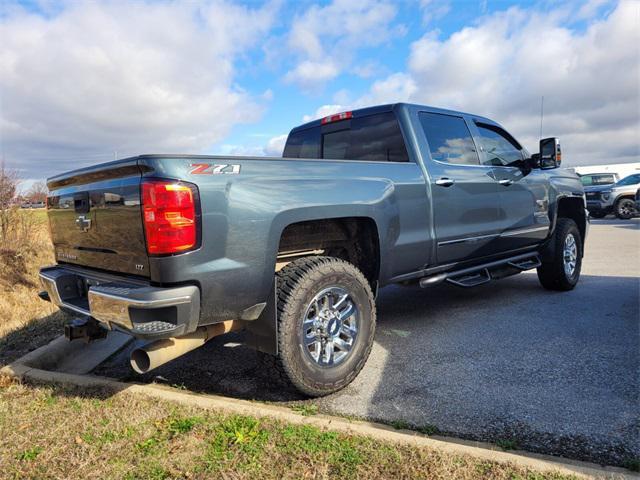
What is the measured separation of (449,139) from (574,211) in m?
2.86

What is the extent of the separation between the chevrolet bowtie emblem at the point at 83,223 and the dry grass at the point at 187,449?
1.10m

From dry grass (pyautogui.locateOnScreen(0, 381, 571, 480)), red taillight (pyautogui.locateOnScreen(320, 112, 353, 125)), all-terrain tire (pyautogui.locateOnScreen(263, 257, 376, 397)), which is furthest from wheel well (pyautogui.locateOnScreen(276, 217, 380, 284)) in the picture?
red taillight (pyautogui.locateOnScreen(320, 112, 353, 125))

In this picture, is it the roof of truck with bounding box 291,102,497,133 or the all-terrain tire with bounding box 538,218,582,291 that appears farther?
the all-terrain tire with bounding box 538,218,582,291

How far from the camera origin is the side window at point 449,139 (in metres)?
4.11

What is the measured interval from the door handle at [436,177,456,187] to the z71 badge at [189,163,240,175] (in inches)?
77.1

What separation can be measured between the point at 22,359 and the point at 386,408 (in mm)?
2898

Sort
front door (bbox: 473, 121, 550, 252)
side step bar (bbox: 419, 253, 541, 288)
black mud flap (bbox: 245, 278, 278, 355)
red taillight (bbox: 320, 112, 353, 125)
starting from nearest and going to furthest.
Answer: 1. black mud flap (bbox: 245, 278, 278, 355)
2. side step bar (bbox: 419, 253, 541, 288)
3. red taillight (bbox: 320, 112, 353, 125)
4. front door (bbox: 473, 121, 550, 252)

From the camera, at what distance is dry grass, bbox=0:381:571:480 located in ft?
7.02

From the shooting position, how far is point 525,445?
2.37m

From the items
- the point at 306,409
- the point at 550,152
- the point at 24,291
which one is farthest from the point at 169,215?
the point at 24,291

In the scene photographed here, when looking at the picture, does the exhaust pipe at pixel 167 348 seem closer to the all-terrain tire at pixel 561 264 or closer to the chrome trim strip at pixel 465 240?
the chrome trim strip at pixel 465 240

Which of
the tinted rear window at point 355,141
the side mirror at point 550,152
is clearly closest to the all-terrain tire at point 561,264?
the side mirror at point 550,152

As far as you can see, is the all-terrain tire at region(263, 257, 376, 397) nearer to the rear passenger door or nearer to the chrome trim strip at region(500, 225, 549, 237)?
the rear passenger door

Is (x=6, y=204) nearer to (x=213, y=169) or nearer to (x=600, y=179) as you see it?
(x=213, y=169)
